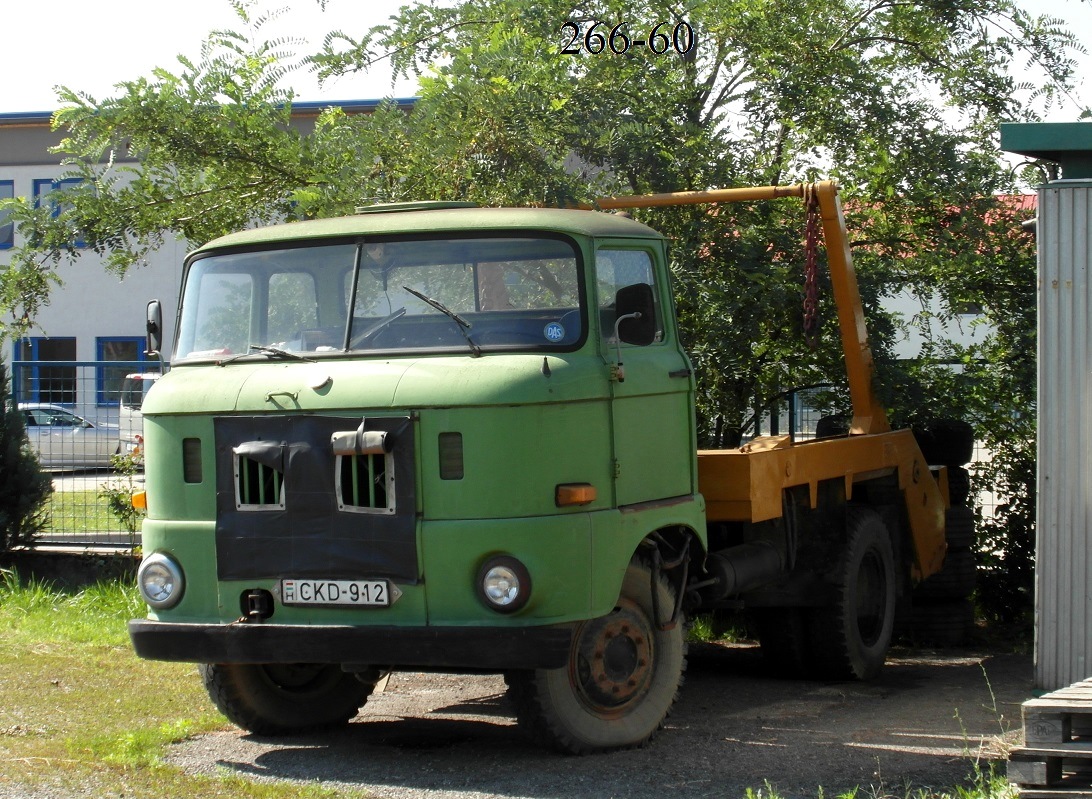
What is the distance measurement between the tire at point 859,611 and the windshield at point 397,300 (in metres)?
3.28

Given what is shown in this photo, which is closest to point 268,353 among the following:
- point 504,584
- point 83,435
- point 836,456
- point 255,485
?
point 255,485

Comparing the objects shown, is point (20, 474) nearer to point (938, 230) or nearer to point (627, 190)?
point (627, 190)

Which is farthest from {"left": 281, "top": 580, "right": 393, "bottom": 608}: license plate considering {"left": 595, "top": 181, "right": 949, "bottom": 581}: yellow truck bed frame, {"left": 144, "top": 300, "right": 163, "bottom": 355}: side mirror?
{"left": 595, "top": 181, "right": 949, "bottom": 581}: yellow truck bed frame

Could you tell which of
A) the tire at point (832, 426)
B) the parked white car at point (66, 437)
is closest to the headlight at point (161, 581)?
the tire at point (832, 426)

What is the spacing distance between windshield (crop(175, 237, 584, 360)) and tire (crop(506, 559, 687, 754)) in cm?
129

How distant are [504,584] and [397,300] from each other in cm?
148

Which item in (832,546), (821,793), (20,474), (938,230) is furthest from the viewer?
(20,474)

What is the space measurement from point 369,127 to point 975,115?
5.02m

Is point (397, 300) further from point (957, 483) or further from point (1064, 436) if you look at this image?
point (957, 483)

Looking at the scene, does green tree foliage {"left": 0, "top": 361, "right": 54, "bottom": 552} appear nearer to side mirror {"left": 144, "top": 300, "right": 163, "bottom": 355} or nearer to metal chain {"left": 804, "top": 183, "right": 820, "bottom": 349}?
side mirror {"left": 144, "top": 300, "right": 163, "bottom": 355}

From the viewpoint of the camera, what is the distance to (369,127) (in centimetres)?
1004

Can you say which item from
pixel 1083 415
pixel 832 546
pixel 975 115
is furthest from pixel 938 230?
pixel 1083 415

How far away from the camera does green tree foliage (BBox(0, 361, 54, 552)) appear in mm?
11461

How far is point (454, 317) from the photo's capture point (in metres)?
6.31
